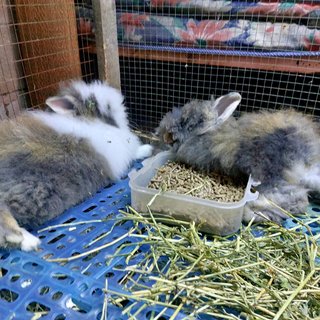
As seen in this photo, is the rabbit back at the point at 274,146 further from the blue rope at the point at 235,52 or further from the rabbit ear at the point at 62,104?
the rabbit ear at the point at 62,104

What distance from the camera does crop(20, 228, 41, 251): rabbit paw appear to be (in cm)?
119

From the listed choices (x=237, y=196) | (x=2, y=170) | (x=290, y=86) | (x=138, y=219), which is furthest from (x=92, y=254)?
(x=290, y=86)

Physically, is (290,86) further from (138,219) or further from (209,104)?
(138,219)

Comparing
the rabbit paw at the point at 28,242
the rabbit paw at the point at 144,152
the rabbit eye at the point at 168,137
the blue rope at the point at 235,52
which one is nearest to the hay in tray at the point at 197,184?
the rabbit eye at the point at 168,137

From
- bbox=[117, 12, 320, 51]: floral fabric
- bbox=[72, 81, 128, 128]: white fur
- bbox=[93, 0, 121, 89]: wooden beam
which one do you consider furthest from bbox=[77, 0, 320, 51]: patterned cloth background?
bbox=[72, 81, 128, 128]: white fur

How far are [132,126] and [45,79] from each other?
0.60 m

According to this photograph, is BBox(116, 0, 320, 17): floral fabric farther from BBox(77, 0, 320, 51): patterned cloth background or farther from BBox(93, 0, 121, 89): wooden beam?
BBox(93, 0, 121, 89): wooden beam

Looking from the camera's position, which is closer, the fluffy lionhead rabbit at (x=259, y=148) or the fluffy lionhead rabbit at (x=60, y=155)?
the fluffy lionhead rabbit at (x=60, y=155)

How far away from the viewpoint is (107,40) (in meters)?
1.99

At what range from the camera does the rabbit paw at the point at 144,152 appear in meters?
1.91

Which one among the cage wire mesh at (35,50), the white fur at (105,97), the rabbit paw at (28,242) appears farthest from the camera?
the cage wire mesh at (35,50)

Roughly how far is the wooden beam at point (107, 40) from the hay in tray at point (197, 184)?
2.64ft

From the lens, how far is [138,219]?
1280 millimetres

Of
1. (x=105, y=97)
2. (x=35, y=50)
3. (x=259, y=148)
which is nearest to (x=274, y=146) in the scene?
(x=259, y=148)
